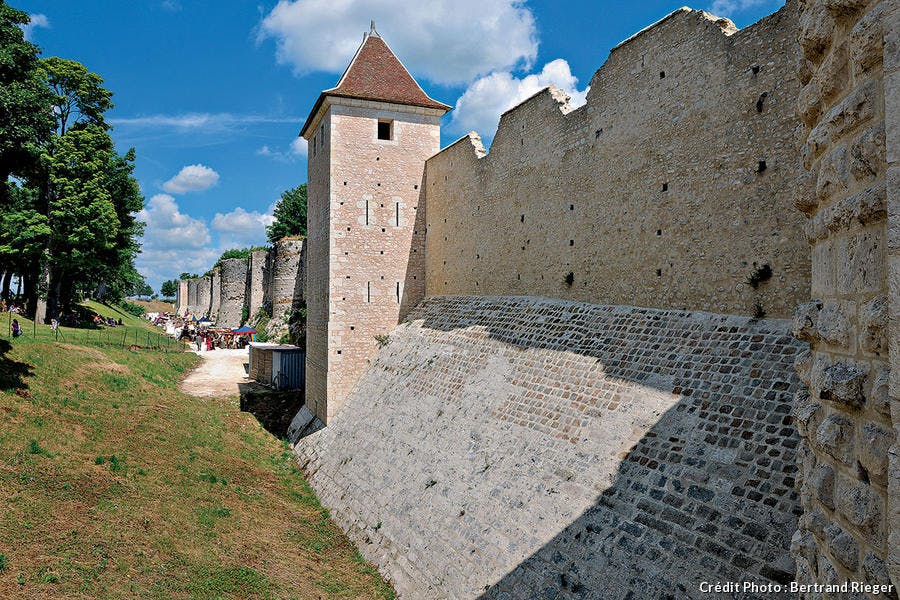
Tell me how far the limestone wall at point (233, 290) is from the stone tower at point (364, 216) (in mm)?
24448

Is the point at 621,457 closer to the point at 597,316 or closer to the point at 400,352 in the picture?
the point at 597,316

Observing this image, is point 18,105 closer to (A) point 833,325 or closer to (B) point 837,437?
(A) point 833,325

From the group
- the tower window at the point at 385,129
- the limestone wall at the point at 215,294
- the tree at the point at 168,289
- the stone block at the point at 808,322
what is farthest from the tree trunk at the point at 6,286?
the tree at the point at 168,289

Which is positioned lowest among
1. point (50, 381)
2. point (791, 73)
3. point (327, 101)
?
point (50, 381)

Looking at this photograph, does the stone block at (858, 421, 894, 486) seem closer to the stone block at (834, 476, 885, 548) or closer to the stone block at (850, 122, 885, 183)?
the stone block at (834, 476, 885, 548)

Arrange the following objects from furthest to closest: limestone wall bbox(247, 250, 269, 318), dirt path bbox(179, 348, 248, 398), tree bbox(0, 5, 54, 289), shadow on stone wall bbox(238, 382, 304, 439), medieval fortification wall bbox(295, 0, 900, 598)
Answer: limestone wall bbox(247, 250, 269, 318) → dirt path bbox(179, 348, 248, 398) → shadow on stone wall bbox(238, 382, 304, 439) → tree bbox(0, 5, 54, 289) → medieval fortification wall bbox(295, 0, 900, 598)

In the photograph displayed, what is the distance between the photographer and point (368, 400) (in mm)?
13281

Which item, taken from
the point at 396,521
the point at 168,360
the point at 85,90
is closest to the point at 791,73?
the point at 396,521

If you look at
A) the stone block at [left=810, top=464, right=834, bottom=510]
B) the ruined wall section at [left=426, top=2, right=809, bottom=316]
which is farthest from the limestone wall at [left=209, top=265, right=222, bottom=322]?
the stone block at [left=810, top=464, right=834, bottom=510]

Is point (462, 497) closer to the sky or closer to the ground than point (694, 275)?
closer to the ground

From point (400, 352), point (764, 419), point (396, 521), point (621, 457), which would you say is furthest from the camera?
point (400, 352)

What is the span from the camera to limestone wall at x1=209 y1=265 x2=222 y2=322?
1665 inches

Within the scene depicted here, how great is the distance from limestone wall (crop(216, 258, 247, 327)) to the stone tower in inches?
963

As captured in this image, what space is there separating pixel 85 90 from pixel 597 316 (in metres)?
23.6
